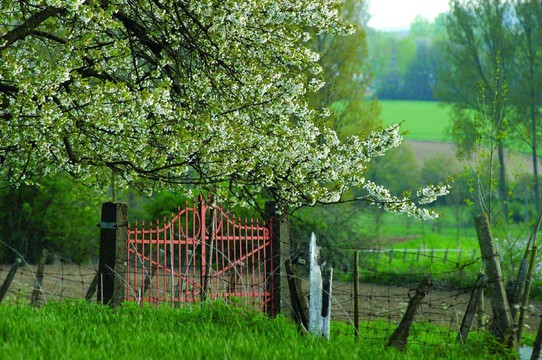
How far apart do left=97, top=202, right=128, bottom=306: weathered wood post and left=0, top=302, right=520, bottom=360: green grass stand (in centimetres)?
43

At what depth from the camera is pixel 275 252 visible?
11.2 meters

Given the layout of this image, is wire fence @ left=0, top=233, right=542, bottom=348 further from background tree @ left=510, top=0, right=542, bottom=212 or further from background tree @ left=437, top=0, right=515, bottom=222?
background tree @ left=510, top=0, right=542, bottom=212

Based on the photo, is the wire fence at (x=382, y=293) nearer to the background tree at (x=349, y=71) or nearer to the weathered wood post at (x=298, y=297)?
the weathered wood post at (x=298, y=297)

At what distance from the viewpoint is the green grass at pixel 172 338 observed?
6.83 m

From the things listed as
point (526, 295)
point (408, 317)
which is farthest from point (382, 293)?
point (408, 317)

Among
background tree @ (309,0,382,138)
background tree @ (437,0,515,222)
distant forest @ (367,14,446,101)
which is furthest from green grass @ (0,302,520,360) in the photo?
distant forest @ (367,14,446,101)

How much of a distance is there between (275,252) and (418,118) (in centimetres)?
7646

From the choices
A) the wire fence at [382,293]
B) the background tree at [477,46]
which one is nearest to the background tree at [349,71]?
the wire fence at [382,293]

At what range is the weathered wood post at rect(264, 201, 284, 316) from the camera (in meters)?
10.8

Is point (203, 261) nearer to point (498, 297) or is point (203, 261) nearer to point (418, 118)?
point (498, 297)

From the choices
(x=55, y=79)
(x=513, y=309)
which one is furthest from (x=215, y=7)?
(x=513, y=309)

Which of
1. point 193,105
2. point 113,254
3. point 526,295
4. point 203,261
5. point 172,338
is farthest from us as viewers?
point 193,105

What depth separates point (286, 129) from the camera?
11.7 meters

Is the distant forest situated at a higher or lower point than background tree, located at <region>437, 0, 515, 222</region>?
higher
